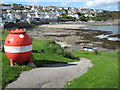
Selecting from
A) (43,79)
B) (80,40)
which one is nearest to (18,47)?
(43,79)

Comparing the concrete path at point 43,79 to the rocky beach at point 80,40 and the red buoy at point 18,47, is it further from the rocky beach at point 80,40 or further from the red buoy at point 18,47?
the rocky beach at point 80,40

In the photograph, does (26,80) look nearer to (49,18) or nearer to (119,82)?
(119,82)

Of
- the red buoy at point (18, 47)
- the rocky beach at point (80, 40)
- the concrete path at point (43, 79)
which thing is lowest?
the rocky beach at point (80, 40)

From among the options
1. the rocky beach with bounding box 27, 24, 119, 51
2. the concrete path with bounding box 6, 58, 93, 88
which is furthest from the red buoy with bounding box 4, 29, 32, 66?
the rocky beach with bounding box 27, 24, 119, 51

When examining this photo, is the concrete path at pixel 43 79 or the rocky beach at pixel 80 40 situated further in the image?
the rocky beach at pixel 80 40

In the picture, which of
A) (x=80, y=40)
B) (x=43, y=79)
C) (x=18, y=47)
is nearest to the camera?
(x=43, y=79)

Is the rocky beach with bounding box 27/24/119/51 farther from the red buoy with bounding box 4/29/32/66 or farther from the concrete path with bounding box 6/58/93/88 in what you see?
the concrete path with bounding box 6/58/93/88

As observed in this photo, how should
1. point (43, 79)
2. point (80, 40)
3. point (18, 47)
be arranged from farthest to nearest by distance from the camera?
point (80, 40)
point (18, 47)
point (43, 79)

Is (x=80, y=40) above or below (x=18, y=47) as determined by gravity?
below

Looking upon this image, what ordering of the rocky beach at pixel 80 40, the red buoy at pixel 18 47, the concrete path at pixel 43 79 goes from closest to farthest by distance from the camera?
the concrete path at pixel 43 79
the red buoy at pixel 18 47
the rocky beach at pixel 80 40

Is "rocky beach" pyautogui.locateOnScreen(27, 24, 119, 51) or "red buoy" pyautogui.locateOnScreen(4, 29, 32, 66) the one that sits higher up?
"red buoy" pyautogui.locateOnScreen(4, 29, 32, 66)

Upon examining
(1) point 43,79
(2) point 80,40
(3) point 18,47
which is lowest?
(2) point 80,40

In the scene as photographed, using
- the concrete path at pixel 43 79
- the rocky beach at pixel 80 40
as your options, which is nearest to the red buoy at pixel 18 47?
the concrete path at pixel 43 79

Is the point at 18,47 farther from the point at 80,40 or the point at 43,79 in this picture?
the point at 80,40
